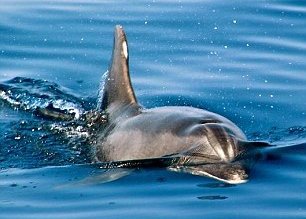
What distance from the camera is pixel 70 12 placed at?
15.2m

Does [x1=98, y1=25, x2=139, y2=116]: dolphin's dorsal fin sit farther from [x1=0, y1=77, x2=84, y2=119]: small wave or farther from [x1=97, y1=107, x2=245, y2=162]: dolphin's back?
[x1=0, y1=77, x2=84, y2=119]: small wave

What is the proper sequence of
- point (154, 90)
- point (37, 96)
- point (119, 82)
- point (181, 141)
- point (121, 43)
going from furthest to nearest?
point (154, 90), point (37, 96), point (121, 43), point (119, 82), point (181, 141)

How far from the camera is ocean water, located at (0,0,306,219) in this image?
26.1 feet

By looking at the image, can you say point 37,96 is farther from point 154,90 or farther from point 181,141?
point 181,141

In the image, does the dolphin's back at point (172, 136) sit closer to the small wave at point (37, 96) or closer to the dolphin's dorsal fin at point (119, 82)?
the dolphin's dorsal fin at point (119, 82)

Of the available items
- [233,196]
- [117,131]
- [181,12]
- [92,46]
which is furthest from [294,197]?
[181,12]

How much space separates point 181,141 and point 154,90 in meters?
3.61

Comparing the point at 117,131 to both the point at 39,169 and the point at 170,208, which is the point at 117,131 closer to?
the point at 39,169

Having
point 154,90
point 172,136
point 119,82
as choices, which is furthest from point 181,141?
point 154,90

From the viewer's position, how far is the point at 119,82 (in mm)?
9828

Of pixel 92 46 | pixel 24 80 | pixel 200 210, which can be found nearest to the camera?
pixel 200 210

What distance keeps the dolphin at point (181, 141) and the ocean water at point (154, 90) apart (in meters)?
0.11

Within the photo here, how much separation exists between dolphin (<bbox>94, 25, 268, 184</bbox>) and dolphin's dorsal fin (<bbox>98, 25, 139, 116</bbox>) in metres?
0.13

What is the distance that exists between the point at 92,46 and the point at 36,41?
0.74 metres
